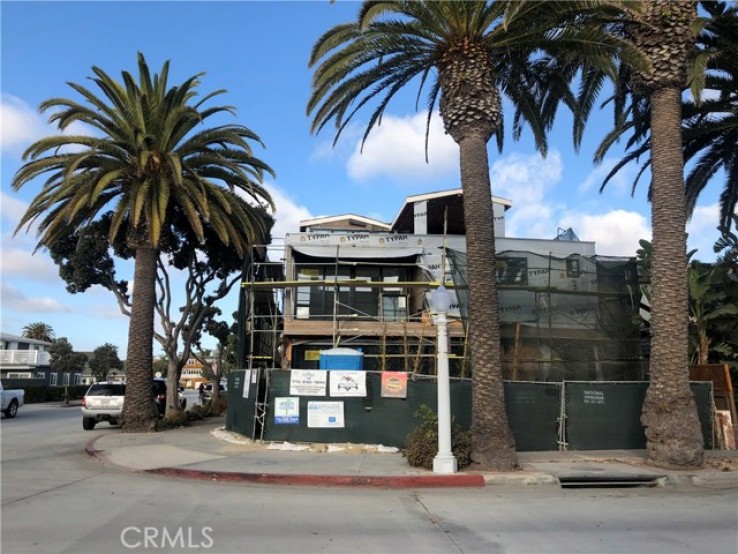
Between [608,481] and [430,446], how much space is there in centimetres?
336

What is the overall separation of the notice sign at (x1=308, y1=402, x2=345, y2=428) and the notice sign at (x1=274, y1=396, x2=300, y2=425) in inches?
14.8

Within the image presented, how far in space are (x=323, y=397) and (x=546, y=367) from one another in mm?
6000

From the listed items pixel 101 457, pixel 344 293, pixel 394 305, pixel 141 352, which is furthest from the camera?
pixel 394 305

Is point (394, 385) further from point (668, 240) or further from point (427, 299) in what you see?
point (668, 240)

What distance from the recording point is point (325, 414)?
47.6ft

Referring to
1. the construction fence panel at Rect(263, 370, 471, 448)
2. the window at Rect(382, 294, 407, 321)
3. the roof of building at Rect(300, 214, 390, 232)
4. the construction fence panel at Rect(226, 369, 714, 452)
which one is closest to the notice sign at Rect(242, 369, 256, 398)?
the construction fence panel at Rect(263, 370, 471, 448)

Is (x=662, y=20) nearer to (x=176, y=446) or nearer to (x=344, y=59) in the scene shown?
(x=344, y=59)

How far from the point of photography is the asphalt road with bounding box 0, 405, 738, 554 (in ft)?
21.3

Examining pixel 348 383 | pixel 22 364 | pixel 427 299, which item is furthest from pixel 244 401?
pixel 22 364

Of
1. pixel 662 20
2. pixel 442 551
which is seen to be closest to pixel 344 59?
pixel 662 20

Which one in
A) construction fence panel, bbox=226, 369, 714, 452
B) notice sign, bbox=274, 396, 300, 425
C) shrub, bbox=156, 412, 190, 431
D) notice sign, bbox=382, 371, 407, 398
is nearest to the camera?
construction fence panel, bbox=226, 369, 714, 452

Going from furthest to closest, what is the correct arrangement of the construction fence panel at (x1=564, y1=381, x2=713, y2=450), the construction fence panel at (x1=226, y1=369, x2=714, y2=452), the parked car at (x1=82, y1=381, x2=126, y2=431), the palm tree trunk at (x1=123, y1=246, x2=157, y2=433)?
the parked car at (x1=82, y1=381, x2=126, y2=431) < the palm tree trunk at (x1=123, y1=246, x2=157, y2=433) < the construction fence panel at (x1=564, y1=381, x2=713, y2=450) < the construction fence panel at (x1=226, y1=369, x2=714, y2=452)

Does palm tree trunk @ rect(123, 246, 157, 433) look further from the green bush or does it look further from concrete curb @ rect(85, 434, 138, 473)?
the green bush

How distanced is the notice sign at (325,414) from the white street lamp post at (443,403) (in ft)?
12.5
